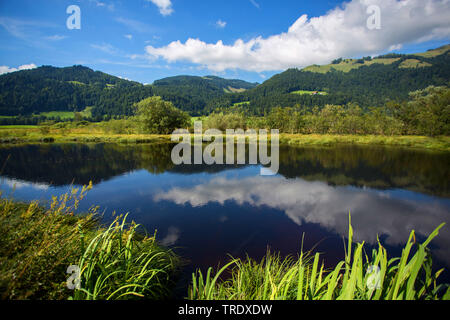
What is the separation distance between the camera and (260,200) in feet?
32.0

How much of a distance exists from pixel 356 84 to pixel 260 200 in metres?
197

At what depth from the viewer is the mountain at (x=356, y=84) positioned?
399 feet

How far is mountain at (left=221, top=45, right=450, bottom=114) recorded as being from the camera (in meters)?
122

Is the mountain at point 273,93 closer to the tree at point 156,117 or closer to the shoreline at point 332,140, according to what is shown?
the tree at point 156,117

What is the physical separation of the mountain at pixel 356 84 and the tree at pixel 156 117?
71.4m

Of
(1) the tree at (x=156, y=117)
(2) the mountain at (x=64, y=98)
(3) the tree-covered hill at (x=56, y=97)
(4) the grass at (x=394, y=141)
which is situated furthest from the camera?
(2) the mountain at (x=64, y=98)

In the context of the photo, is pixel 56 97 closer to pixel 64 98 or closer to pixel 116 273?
pixel 64 98

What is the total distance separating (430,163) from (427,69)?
594 feet

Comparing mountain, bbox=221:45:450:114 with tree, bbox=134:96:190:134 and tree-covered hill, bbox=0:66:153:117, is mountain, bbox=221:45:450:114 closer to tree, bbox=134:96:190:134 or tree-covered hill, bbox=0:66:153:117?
tree-covered hill, bbox=0:66:153:117

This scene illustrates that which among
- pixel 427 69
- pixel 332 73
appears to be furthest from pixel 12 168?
pixel 332 73

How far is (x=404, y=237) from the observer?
21.4 ft

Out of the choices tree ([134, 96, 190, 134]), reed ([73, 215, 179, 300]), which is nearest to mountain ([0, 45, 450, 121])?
tree ([134, 96, 190, 134])

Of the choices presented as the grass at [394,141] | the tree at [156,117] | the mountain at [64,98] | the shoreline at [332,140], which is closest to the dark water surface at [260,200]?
the grass at [394,141]
